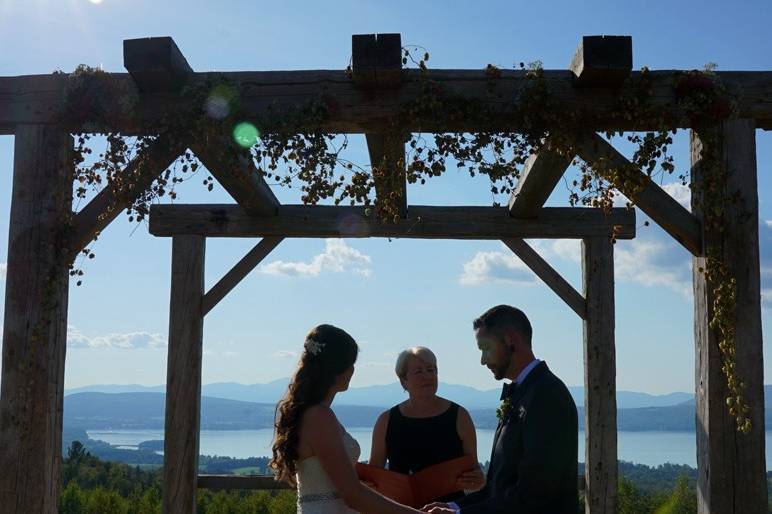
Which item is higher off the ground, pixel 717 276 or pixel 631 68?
pixel 631 68

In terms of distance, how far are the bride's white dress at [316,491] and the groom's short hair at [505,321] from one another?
773 millimetres

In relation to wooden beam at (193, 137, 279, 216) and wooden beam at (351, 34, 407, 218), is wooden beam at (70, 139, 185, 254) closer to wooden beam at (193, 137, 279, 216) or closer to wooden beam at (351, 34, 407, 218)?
wooden beam at (193, 137, 279, 216)

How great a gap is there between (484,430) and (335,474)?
143119 millimetres

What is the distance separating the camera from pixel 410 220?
23.2ft

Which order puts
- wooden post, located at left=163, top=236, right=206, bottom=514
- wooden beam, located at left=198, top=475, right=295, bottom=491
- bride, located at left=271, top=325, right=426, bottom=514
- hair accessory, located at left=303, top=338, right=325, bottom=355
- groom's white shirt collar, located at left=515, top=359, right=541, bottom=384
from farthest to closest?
1. wooden beam, located at left=198, top=475, right=295, bottom=491
2. wooden post, located at left=163, top=236, right=206, bottom=514
3. hair accessory, located at left=303, top=338, right=325, bottom=355
4. bride, located at left=271, top=325, right=426, bottom=514
5. groom's white shirt collar, located at left=515, top=359, right=541, bottom=384

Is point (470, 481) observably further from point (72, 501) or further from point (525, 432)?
point (72, 501)

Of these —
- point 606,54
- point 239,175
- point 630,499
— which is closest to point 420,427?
point 239,175

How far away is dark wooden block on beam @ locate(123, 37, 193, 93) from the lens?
3.99m

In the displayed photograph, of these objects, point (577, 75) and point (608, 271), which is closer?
point (577, 75)

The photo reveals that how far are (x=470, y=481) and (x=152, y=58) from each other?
2383 millimetres

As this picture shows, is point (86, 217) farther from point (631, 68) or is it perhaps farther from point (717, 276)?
point (717, 276)

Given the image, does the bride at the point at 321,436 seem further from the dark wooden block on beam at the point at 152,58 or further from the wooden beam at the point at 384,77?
the dark wooden block on beam at the point at 152,58

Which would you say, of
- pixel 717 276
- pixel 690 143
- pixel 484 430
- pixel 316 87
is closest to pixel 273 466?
pixel 316 87

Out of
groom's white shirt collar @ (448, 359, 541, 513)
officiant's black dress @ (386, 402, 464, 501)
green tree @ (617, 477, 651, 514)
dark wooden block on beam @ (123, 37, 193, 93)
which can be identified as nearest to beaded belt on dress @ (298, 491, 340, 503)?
groom's white shirt collar @ (448, 359, 541, 513)
